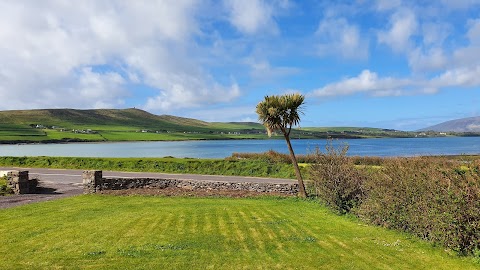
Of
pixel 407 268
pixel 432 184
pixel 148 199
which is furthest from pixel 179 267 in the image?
pixel 148 199

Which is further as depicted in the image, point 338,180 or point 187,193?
point 187,193

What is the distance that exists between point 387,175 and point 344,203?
13.6ft

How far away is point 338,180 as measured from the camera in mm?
17828

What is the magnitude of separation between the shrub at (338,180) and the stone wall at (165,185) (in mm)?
6811

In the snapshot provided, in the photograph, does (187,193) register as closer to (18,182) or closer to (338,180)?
(18,182)

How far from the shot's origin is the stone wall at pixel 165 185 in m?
24.7

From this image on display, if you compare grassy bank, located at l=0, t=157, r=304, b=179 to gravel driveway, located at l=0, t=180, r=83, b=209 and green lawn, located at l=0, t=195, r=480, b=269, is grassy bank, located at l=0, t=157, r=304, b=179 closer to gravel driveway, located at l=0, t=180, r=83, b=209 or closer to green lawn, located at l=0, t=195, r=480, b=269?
gravel driveway, located at l=0, t=180, r=83, b=209

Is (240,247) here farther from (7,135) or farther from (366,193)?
(7,135)

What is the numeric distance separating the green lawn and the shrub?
811 mm

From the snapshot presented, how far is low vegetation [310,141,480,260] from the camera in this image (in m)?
9.85

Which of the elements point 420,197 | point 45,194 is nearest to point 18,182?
point 45,194

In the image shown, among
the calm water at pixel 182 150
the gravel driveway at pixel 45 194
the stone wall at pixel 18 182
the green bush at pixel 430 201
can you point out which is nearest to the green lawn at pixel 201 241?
the green bush at pixel 430 201

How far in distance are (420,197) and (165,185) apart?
19.5 m

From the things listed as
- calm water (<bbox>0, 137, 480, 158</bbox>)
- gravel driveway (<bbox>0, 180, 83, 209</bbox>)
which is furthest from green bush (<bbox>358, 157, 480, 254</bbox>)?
calm water (<bbox>0, 137, 480, 158</bbox>)
